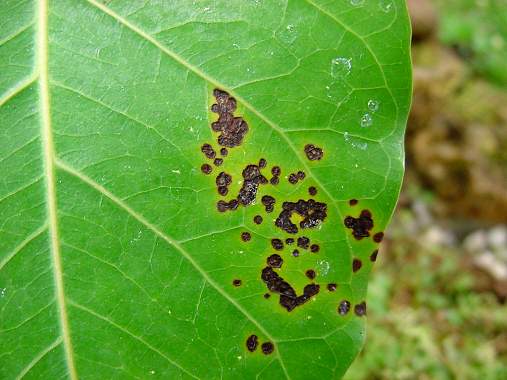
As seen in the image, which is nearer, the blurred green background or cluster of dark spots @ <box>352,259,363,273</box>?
cluster of dark spots @ <box>352,259,363,273</box>

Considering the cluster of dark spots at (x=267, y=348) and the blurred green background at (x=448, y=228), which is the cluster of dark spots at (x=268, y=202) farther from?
the blurred green background at (x=448, y=228)

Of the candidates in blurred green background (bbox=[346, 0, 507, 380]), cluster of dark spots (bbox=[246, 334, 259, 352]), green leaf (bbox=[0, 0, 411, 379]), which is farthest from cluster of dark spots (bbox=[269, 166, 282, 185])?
blurred green background (bbox=[346, 0, 507, 380])

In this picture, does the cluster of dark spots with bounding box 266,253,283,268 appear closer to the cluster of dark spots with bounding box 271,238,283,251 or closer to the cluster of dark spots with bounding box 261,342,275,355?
the cluster of dark spots with bounding box 271,238,283,251

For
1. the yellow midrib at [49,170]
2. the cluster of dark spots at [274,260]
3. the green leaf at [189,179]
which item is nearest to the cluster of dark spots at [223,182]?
the green leaf at [189,179]

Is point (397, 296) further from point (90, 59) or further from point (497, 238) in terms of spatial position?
point (90, 59)

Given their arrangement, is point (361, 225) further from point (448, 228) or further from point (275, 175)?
point (448, 228)

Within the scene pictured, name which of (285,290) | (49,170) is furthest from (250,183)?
(49,170)
